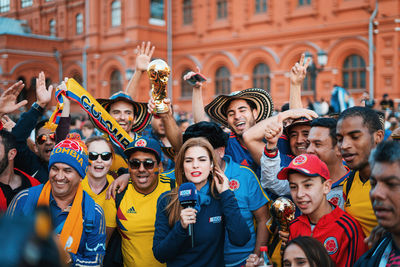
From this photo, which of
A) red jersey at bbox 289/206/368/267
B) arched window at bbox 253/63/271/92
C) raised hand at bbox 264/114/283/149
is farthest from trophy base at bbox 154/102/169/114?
arched window at bbox 253/63/271/92

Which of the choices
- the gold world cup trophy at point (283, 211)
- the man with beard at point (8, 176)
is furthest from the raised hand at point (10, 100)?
the gold world cup trophy at point (283, 211)

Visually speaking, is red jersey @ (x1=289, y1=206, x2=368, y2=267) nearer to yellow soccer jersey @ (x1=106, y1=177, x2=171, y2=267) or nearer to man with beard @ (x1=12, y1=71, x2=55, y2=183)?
yellow soccer jersey @ (x1=106, y1=177, x2=171, y2=267)

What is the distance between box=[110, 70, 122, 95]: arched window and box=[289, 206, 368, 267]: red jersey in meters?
27.4

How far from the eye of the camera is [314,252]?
7.68 feet

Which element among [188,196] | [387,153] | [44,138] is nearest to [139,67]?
[44,138]

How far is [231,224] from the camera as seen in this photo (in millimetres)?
2924

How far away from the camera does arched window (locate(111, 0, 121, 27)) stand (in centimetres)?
2843

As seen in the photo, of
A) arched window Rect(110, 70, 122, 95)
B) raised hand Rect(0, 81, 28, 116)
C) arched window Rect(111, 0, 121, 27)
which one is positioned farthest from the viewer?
arched window Rect(110, 70, 122, 95)

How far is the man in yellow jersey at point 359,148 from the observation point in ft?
9.38

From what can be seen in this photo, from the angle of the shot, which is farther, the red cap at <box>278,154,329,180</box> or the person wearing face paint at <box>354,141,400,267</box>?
the red cap at <box>278,154,329,180</box>

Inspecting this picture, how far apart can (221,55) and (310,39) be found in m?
6.34

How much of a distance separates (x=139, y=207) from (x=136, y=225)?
170 mm

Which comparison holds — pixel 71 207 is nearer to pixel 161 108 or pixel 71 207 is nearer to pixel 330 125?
pixel 161 108

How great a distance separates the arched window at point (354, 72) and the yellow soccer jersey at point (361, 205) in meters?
20.2
